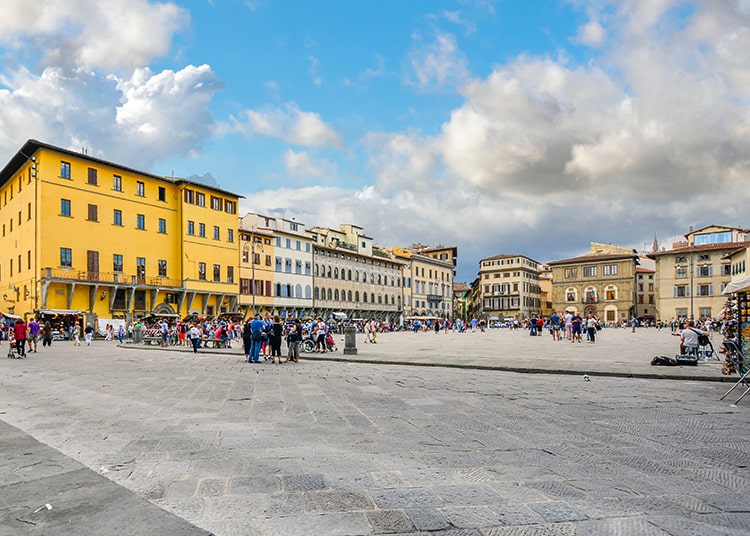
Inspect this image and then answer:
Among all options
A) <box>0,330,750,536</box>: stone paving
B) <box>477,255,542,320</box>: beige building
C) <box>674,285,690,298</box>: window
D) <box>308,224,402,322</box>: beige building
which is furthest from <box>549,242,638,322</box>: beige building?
<box>0,330,750,536</box>: stone paving

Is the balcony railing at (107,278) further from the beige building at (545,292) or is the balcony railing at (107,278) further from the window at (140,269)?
the beige building at (545,292)

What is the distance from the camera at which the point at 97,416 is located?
7.45m

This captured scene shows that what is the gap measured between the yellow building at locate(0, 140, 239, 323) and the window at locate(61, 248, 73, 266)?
7 centimetres

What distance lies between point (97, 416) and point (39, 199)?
118 ft

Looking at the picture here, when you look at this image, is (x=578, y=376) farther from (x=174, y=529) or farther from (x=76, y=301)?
(x=76, y=301)

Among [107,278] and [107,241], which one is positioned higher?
[107,241]

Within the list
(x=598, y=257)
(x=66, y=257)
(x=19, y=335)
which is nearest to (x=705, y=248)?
(x=598, y=257)

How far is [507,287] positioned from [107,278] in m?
69.2

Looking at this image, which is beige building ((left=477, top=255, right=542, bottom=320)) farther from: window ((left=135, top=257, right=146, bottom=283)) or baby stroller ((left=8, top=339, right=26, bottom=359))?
baby stroller ((left=8, top=339, right=26, bottom=359))

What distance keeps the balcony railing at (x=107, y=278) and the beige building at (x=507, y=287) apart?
62.2m

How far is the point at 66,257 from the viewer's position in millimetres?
38938

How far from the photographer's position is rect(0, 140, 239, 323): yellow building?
38.1m

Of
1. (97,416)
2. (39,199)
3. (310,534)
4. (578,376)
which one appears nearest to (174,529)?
(310,534)

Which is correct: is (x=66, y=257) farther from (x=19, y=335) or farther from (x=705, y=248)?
(x=705, y=248)
